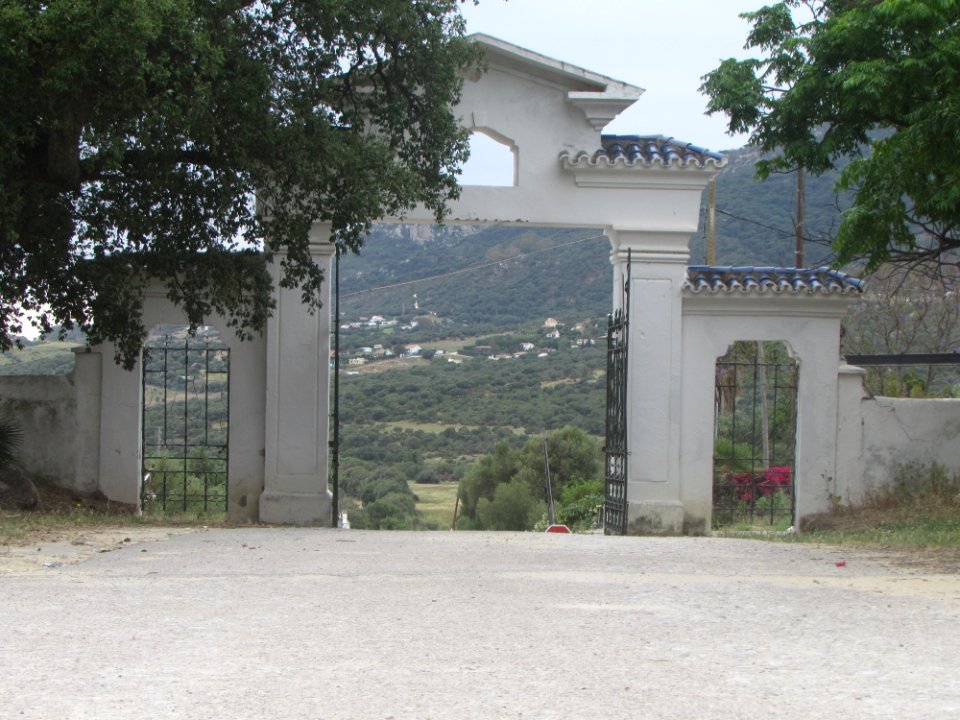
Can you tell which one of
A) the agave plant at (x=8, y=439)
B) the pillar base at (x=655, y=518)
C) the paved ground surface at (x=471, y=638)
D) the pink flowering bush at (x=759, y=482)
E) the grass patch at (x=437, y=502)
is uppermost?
the agave plant at (x=8, y=439)

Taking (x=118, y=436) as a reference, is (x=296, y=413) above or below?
above

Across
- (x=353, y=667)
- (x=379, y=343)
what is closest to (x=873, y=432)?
(x=353, y=667)

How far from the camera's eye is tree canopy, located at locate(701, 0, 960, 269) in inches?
384

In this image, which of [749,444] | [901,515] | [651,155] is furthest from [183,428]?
[901,515]

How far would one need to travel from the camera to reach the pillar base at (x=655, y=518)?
46.0ft

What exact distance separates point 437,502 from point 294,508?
2035cm

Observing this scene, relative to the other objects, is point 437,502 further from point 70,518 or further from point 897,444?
point 70,518

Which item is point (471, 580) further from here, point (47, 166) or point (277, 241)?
point (47, 166)

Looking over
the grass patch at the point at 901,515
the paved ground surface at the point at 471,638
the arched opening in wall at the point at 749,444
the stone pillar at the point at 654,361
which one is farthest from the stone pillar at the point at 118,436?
the arched opening in wall at the point at 749,444

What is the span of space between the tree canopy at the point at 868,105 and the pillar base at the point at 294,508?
627cm

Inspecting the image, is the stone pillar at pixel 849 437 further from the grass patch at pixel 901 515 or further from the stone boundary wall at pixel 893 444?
the grass patch at pixel 901 515

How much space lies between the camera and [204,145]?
11.1m

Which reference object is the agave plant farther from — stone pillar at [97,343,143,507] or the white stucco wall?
the white stucco wall

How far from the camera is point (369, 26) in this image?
11.0 meters
